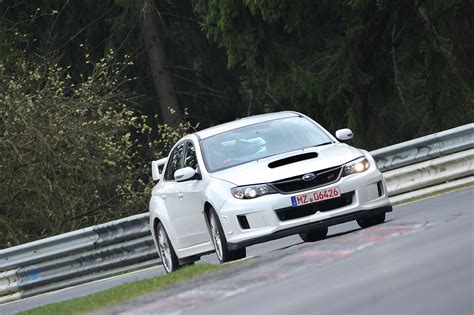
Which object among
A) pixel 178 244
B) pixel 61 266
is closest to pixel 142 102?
pixel 61 266

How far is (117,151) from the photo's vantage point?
27984 mm

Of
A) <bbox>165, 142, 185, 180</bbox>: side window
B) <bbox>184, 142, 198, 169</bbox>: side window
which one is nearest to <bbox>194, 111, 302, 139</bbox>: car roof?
<bbox>184, 142, 198, 169</bbox>: side window

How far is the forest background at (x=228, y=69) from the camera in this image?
26.4 meters

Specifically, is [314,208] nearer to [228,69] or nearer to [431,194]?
[431,194]

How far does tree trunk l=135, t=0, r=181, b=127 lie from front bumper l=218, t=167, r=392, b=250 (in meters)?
25.4

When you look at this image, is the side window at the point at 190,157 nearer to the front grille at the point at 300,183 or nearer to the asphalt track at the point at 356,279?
the front grille at the point at 300,183

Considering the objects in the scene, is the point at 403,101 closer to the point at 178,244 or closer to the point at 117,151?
the point at 117,151

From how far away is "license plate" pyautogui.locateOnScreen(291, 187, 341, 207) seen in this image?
14.7 m

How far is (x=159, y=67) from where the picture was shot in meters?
41.4

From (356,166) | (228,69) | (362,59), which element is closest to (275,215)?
(356,166)

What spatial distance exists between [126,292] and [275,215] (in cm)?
181

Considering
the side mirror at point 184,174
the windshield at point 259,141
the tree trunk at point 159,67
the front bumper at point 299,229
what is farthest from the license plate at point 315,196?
the tree trunk at point 159,67

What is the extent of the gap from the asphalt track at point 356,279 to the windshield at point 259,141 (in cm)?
170

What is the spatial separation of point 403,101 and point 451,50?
2.16m
